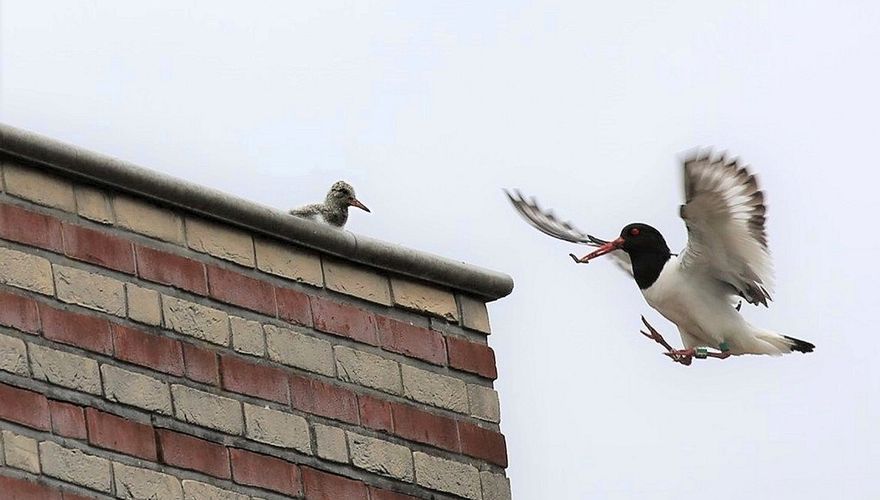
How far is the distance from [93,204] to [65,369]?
712mm

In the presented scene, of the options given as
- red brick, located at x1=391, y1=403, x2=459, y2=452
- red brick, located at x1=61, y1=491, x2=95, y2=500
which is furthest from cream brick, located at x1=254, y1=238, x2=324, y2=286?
red brick, located at x1=61, y1=491, x2=95, y2=500

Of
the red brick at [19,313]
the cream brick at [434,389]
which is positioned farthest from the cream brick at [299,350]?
the red brick at [19,313]

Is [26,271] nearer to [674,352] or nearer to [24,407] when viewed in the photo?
[24,407]

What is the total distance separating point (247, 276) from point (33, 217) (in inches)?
41.3

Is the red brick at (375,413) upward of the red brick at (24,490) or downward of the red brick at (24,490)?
upward

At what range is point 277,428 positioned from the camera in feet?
28.7

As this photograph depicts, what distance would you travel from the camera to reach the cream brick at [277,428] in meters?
8.66

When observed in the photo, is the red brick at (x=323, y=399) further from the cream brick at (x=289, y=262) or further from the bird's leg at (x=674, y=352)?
the bird's leg at (x=674, y=352)

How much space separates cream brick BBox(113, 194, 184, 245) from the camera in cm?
852

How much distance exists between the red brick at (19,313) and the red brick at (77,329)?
4cm

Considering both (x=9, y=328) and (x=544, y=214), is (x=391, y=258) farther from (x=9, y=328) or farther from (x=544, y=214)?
(x=544, y=214)

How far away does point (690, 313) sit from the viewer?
47.3 ft

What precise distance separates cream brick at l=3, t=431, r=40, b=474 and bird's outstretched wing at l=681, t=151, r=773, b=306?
591cm

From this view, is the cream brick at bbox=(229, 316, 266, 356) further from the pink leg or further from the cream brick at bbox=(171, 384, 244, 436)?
the pink leg
